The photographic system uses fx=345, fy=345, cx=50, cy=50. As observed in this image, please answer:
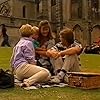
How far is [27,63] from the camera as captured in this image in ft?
28.5

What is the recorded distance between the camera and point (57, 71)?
9570 mm

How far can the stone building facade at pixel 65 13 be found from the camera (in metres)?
52.1

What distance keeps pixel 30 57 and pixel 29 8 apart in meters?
50.6

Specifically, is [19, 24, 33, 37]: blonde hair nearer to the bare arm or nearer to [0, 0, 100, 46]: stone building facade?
the bare arm

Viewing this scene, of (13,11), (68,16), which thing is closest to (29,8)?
(13,11)

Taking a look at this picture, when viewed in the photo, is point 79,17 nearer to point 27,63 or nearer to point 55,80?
point 55,80

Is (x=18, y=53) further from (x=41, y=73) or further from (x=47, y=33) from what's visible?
(x=47, y=33)

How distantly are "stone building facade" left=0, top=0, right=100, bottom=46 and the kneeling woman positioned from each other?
39.8 metres

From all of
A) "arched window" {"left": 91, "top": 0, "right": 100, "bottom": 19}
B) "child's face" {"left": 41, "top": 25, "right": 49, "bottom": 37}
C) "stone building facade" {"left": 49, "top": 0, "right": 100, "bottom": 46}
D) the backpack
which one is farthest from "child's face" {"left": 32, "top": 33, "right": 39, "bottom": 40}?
"arched window" {"left": 91, "top": 0, "right": 100, "bottom": 19}

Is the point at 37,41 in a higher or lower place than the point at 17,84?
higher

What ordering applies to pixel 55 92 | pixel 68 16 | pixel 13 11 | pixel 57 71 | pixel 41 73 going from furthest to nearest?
pixel 13 11
pixel 68 16
pixel 57 71
pixel 41 73
pixel 55 92

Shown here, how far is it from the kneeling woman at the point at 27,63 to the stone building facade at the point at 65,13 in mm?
39819

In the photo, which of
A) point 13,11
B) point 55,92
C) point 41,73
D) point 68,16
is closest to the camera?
point 55,92

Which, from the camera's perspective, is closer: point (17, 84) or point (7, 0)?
point (17, 84)
